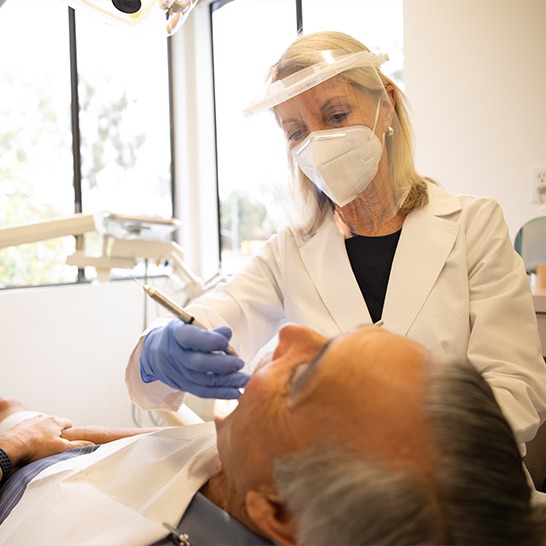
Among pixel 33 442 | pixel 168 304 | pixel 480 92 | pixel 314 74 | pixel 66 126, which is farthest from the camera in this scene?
pixel 66 126

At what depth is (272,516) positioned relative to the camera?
80 centimetres

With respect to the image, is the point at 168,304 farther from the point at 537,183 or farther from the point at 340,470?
the point at 537,183

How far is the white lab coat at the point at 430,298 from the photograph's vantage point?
3.88ft

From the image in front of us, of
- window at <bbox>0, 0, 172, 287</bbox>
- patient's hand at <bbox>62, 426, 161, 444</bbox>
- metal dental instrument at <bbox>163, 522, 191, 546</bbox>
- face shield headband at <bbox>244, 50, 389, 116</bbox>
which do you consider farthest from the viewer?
window at <bbox>0, 0, 172, 287</bbox>

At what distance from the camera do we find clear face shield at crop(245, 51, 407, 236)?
1288 millimetres

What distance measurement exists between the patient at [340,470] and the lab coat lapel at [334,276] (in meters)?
0.43

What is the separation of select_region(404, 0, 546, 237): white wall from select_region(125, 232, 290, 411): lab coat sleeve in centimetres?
121

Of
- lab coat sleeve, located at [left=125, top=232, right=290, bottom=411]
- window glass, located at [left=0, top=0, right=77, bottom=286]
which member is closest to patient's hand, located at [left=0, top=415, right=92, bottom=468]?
lab coat sleeve, located at [left=125, top=232, right=290, bottom=411]

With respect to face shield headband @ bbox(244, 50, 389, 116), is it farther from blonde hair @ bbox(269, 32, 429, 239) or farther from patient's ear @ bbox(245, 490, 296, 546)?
patient's ear @ bbox(245, 490, 296, 546)

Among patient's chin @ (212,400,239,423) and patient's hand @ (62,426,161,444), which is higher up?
patient's chin @ (212,400,239,423)

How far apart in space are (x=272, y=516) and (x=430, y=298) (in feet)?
2.21

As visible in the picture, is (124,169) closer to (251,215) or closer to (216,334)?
(251,215)

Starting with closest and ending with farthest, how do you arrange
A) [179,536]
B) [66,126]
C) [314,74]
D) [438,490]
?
[438,490], [179,536], [314,74], [66,126]

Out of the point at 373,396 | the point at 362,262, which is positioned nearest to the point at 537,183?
the point at 362,262
